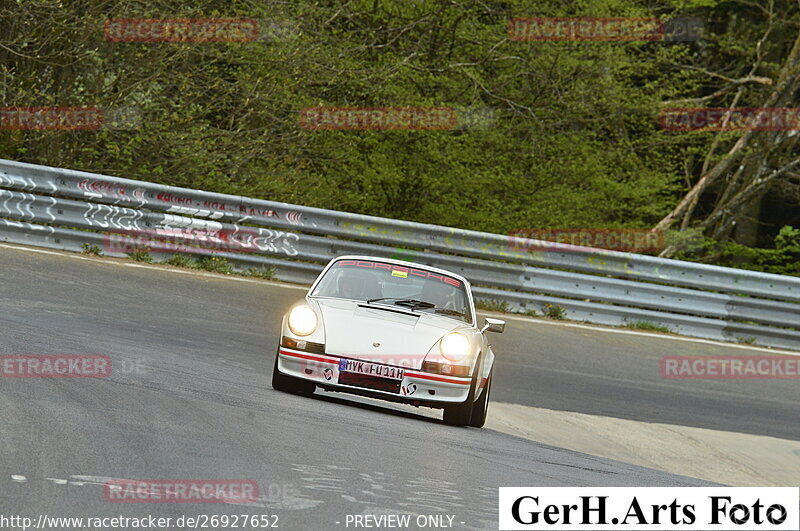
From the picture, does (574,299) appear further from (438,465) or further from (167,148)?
(438,465)

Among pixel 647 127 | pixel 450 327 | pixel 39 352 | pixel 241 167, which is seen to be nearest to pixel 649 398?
pixel 450 327

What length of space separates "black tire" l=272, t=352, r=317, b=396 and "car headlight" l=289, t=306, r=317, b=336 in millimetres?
344

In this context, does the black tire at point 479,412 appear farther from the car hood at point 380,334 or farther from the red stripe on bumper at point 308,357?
the red stripe on bumper at point 308,357

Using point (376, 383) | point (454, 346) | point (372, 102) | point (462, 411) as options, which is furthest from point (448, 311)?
point (372, 102)

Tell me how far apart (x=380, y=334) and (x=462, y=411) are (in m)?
0.85

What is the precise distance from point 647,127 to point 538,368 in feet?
35.2

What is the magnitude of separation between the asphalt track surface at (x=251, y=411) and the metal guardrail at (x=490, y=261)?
0.86 meters

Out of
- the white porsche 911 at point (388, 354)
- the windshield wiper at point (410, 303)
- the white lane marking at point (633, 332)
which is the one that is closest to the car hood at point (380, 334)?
the white porsche 911 at point (388, 354)

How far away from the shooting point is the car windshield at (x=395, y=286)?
30.4 ft

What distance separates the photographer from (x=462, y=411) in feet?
28.2

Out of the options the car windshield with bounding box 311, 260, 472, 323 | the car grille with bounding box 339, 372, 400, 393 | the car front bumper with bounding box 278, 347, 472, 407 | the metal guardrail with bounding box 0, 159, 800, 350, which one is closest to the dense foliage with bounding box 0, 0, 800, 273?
the metal guardrail with bounding box 0, 159, 800, 350

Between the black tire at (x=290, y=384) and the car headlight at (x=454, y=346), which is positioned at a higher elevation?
the car headlight at (x=454, y=346)

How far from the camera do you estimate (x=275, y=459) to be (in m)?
6.25

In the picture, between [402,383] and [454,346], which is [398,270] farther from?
[402,383]
